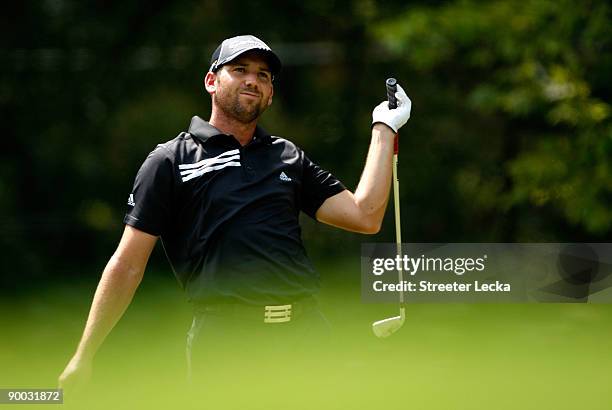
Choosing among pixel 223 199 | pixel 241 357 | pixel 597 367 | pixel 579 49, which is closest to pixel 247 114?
pixel 223 199

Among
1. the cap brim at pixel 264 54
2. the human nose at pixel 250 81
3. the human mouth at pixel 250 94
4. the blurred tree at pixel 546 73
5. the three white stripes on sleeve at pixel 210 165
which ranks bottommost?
the three white stripes on sleeve at pixel 210 165

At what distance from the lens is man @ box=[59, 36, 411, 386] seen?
4.07m

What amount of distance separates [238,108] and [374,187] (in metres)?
0.56

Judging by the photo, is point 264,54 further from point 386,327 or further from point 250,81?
point 386,327

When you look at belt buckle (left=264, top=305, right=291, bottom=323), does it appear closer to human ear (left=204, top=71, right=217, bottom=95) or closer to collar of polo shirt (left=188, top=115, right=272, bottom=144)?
collar of polo shirt (left=188, top=115, right=272, bottom=144)

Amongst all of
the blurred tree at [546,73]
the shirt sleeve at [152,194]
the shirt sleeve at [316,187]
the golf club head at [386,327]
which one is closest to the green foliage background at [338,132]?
the blurred tree at [546,73]

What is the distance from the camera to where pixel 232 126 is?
4305 mm

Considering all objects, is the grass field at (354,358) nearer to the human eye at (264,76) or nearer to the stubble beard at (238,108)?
the stubble beard at (238,108)

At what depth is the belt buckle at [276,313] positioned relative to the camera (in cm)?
411

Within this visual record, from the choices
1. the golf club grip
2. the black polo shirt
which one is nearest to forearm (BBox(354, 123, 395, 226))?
the golf club grip

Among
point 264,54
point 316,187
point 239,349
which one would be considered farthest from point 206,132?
point 239,349

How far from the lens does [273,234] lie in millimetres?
4160

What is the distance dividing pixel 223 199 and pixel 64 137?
31.3 ft

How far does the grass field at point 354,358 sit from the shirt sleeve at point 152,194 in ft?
1.93
